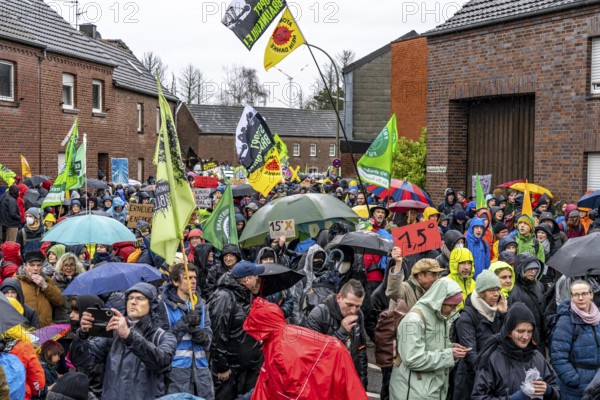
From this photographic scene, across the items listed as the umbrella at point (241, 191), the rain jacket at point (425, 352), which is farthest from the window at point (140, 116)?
the rain jacket at point (425, 352)

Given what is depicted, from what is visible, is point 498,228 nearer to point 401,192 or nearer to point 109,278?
point 401,192

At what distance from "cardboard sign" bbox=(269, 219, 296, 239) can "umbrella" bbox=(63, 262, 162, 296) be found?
226 centimetres

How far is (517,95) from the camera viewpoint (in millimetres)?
19188

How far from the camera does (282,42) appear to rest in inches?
566

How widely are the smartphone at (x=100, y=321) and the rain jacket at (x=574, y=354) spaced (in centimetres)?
345

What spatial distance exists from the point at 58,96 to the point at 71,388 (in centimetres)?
2447

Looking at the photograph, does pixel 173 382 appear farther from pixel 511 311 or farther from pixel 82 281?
pixel 511 311

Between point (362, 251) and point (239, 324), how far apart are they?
2357 millimetres

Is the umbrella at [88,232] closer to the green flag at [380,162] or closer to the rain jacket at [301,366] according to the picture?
the green flag at [380,162]

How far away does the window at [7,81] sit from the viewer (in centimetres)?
2511

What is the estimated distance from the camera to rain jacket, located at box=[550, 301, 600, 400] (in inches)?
251

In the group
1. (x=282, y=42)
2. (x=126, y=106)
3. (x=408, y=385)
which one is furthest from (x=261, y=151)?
(x=126, y=106)

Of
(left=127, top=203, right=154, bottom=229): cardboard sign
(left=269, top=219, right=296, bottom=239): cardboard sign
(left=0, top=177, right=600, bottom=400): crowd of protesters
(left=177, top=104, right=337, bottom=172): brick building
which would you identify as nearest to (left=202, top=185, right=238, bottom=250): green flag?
(left=269, top=219, right=296, bottom=239): cardboard sign

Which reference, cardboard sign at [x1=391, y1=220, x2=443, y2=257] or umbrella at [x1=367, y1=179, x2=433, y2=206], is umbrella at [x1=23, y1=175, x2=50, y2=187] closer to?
umbrella at [x1=367, y1=179, x2=433, y2=206]
